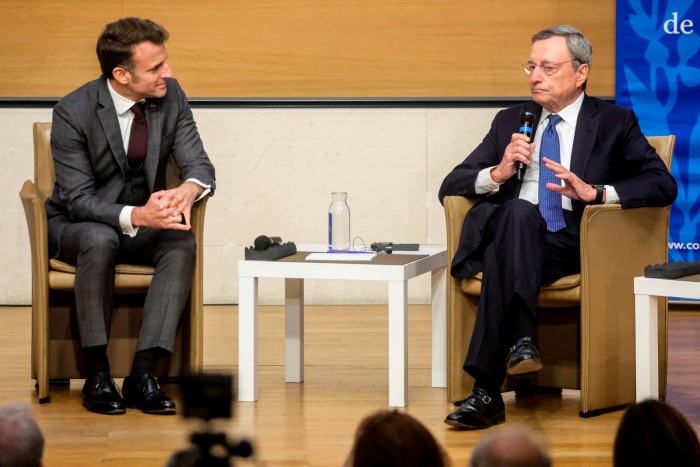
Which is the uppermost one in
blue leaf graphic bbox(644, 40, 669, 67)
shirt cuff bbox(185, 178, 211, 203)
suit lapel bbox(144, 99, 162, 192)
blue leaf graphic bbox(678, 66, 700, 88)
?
blue leaf graphic bbox(644, 40, 669, 67)

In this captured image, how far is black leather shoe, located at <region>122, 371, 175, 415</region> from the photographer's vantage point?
3641 millimetres

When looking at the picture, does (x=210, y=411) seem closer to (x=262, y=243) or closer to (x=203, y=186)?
(x=262, y=243)

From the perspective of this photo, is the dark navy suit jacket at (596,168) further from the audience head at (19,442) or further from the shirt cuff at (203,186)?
the audience head at (19,442)

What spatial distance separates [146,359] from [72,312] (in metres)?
0.43

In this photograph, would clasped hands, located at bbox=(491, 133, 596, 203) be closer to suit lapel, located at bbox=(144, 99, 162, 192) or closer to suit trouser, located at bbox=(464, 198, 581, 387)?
suit trouser, located at bbox=(464, 198, 581, 387)

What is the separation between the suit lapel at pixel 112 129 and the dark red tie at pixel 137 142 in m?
0.03

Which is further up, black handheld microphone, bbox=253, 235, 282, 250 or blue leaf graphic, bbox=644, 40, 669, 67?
blue leaf graphic, bbox=644, 40, 669, 67

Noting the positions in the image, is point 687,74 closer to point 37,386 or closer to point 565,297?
point 565,297

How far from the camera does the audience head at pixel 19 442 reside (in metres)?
1.40

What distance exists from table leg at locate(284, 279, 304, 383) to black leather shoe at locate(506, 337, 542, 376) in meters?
0.97

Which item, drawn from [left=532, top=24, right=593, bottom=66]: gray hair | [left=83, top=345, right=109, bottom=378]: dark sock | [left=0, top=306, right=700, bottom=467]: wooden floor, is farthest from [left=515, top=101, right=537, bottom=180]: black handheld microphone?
[left=83, top=345, right=109, bottom=378]: dark sock

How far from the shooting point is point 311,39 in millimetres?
6004

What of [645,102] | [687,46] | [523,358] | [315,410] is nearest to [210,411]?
[523,358]

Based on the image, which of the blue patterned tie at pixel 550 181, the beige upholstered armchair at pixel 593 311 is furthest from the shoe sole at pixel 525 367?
the blue patterned tie at pixel 550 181
